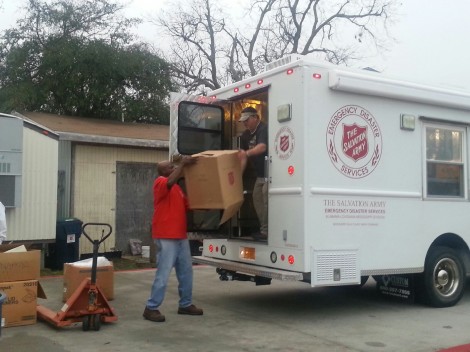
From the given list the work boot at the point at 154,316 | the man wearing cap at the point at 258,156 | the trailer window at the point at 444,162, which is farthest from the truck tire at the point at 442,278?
the work boot at the point at 154,316

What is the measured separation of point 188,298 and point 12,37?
1471cm

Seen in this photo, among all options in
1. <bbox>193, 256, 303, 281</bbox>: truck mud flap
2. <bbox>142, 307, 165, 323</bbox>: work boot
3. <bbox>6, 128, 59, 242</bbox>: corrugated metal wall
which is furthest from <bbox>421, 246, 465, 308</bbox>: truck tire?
<bbox>6, 128, 59, 242</bbox>: corrugated metal wall

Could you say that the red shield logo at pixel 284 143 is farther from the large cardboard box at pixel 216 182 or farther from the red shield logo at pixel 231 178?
the red shield logo at pixel 231 178

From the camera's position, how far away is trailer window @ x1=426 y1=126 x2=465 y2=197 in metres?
7.84

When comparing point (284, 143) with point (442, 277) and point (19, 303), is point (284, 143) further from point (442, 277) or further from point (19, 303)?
point (19, 303)

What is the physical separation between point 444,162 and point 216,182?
3.36m

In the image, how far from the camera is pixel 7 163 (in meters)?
10.2

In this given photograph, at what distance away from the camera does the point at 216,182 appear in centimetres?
677

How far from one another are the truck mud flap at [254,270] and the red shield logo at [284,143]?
146 cm

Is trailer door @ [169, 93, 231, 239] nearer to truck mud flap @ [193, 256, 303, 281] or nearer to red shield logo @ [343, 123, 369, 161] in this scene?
truck mud flap @ [193, 256, 303, 281]

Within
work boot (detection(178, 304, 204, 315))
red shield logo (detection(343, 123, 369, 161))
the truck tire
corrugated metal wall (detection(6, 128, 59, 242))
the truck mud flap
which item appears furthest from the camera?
corrugated metal wall (detection(6, 128, 59, 242))

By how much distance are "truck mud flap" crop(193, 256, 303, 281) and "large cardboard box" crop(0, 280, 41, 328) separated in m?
2.40

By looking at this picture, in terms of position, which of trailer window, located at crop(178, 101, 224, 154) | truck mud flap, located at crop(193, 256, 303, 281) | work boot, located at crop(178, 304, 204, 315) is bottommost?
work boot, located at crop(178, 304, 204, 315)

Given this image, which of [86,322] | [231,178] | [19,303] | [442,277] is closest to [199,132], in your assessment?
[231,178]
